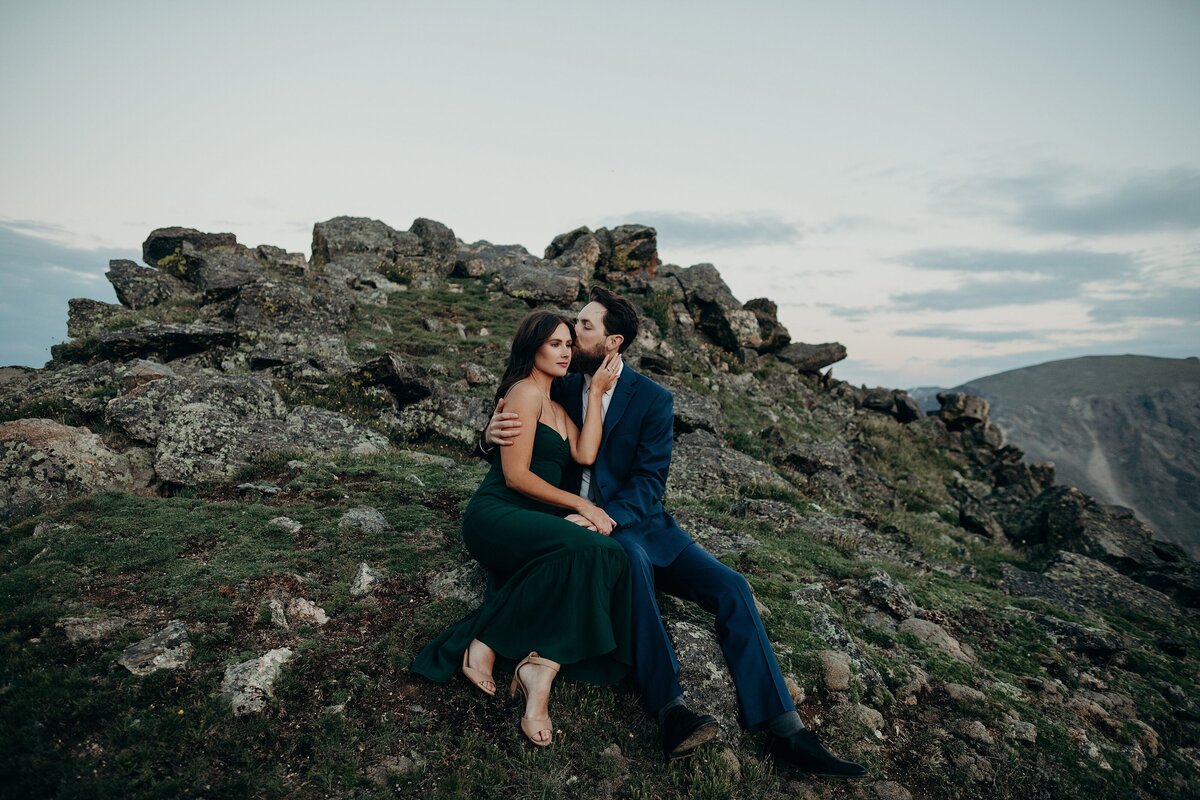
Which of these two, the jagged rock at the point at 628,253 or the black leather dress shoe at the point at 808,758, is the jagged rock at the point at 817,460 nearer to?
the black leather dress shoe at the point at 808,758

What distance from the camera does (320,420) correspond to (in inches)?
465

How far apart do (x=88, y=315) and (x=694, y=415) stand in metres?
20.2

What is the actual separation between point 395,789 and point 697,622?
3349 millimetres

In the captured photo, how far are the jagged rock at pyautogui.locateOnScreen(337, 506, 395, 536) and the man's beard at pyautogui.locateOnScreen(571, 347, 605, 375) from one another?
11.7 feet

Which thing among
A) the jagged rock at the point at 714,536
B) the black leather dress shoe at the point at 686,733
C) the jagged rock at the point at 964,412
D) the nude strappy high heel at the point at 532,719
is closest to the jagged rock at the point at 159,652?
the nude strappy high heel at the point at 532,719

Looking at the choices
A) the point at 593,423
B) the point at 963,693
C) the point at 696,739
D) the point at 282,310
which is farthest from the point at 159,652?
the point at 282,310

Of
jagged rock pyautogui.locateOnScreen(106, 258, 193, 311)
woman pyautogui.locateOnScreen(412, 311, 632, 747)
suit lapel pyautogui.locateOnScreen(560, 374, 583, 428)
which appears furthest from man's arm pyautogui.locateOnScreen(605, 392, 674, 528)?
jagged rock pyautogui.locateOnScreen(106, 258, 193, 311)

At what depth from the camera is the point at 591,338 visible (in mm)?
6441

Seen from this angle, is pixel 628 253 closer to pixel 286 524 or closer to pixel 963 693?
pixel 286 524

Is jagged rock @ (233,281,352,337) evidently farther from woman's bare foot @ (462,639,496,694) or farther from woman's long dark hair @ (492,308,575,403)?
woman's bare foot @ (462,639,496,694)

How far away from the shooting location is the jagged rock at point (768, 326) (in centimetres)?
3428

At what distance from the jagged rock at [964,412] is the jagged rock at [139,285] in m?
38.9

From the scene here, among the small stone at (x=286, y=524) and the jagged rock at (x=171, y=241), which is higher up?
the jagged rock at (x=171, y=241)

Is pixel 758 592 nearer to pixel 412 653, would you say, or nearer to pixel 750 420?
pixel 412 653
